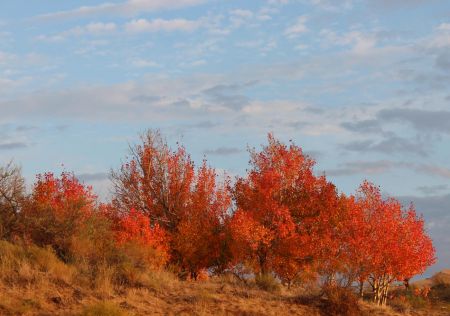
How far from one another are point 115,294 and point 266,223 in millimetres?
17894

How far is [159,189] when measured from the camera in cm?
4591

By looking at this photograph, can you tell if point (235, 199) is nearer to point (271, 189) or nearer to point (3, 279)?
point (271, 189)

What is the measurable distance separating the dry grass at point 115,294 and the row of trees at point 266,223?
763 centimetres

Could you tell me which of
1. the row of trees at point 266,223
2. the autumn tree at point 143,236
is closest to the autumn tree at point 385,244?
the row of trees at point 266,223

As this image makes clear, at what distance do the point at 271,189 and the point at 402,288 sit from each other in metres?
22.4

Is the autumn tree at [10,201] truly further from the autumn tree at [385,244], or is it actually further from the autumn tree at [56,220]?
the autumn tree at [385,244]

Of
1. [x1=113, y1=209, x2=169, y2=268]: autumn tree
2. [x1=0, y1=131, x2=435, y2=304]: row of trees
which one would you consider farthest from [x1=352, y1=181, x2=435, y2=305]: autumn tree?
[x1=113, y1=209, x2=169, y2=268]: autumn tree

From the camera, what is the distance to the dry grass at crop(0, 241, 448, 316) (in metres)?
21.9

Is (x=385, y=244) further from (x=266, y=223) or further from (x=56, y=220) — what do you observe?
(x=56, y=220)

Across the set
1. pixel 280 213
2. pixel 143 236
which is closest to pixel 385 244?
pixel 280 213

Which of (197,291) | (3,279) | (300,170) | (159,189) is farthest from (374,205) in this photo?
(3,279)

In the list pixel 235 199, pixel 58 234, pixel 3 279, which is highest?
pixel 235 199

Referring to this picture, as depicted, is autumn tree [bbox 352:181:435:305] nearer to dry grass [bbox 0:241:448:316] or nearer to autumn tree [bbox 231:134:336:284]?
autumn tree [bbox 231:134:336:284]

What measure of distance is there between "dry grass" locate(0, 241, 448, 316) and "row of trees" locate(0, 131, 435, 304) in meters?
7.63
